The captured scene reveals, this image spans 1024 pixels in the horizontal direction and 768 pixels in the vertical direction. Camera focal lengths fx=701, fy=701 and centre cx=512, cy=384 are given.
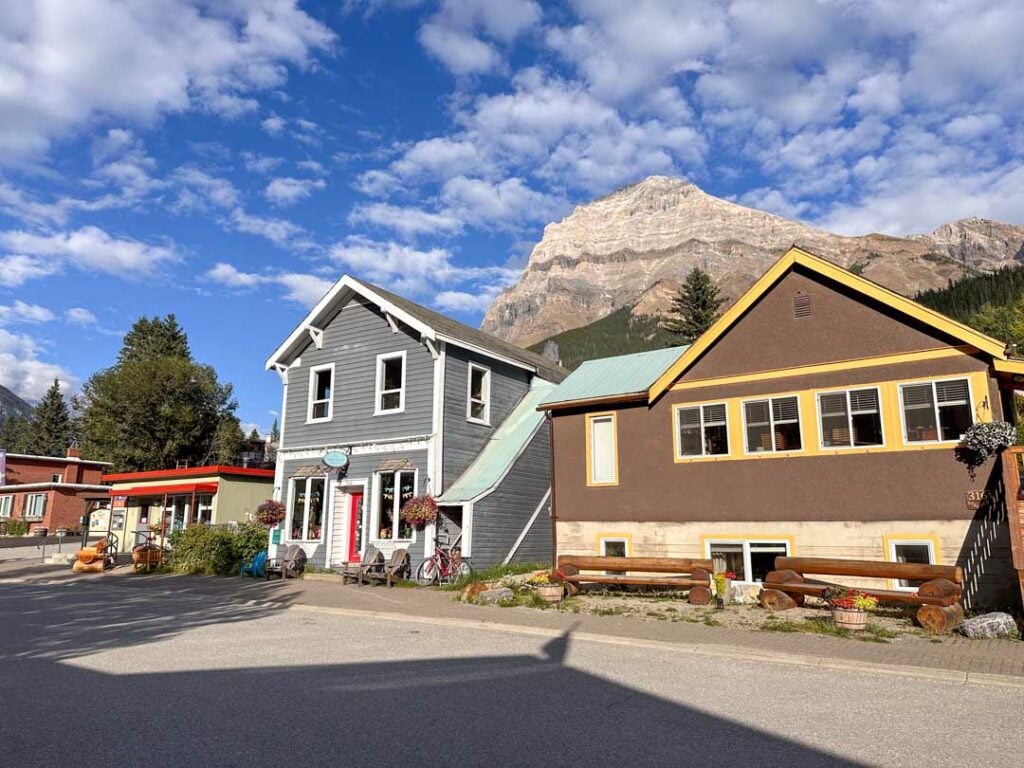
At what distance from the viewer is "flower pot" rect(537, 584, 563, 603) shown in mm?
15587

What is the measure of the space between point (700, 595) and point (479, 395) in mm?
11345

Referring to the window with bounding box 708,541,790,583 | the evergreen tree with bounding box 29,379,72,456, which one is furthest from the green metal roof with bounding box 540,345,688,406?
the evergreen tree with bounding box 29,379,72,456

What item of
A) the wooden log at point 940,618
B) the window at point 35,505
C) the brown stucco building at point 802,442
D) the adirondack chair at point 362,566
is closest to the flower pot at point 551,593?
the brown stucco building at point 802,442

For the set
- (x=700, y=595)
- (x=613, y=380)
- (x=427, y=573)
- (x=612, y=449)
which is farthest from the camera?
(x=613, y=380)

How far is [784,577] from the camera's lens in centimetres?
1436

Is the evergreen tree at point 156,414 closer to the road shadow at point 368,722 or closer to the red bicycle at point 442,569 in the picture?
the red bicycle at point 442,569

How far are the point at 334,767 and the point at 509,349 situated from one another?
2226 cm

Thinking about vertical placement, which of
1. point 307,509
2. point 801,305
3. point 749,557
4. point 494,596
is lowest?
point 494,596

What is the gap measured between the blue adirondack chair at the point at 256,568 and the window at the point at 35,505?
1292 inches

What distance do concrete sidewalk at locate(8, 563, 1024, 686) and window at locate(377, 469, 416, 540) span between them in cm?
252

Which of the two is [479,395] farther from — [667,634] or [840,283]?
[667,634]

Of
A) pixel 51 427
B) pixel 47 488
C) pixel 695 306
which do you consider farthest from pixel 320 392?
pixel 51 427

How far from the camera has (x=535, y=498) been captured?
23.3 meters

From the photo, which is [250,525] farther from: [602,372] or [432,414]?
[602,372]
